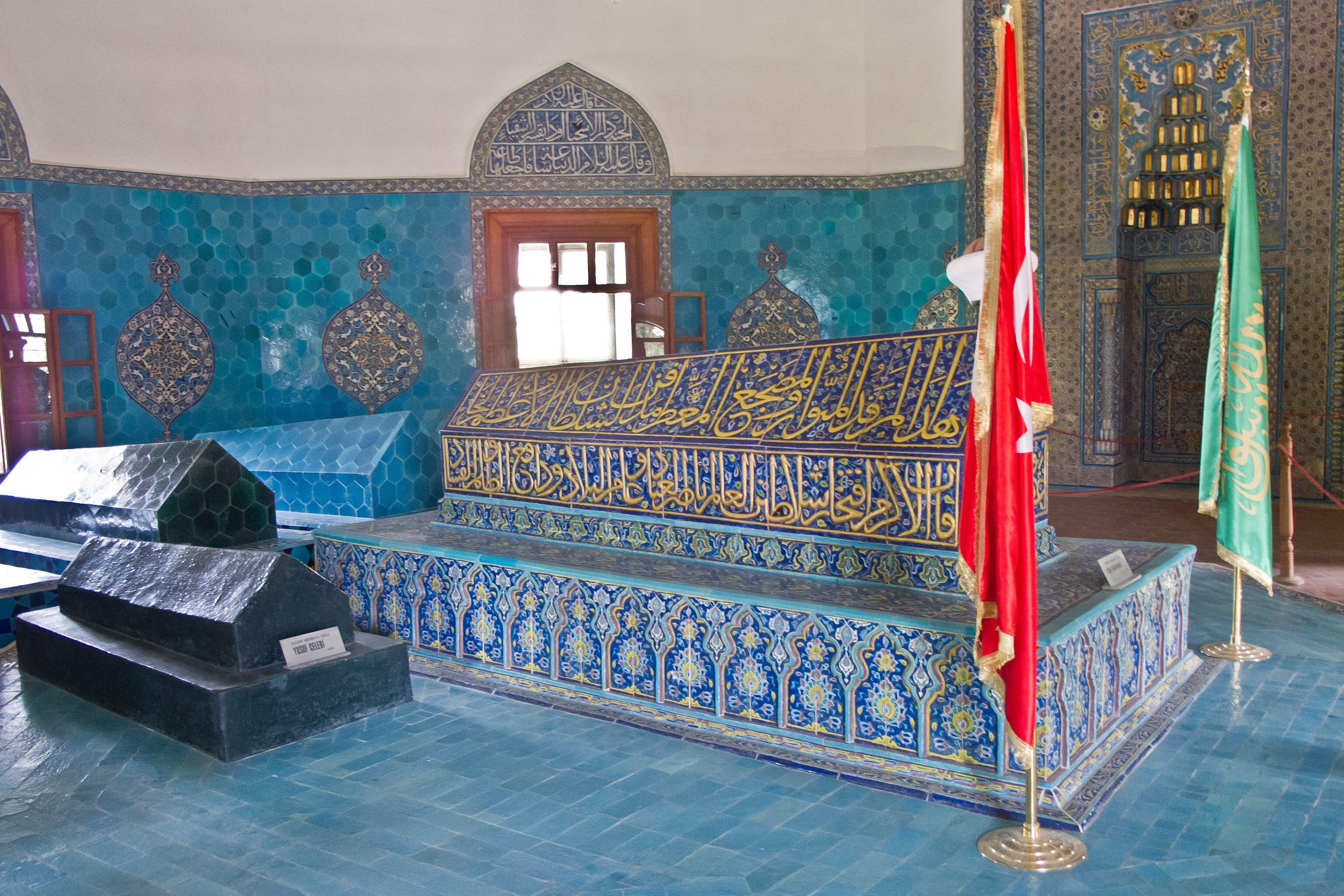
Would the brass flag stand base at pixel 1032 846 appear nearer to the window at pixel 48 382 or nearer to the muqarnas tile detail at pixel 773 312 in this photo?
the muqarnas tile detail at pixel 773 312

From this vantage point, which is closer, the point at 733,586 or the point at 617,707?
the point at 733,586

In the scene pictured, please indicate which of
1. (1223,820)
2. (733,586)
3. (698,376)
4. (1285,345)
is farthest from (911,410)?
(1285,345)

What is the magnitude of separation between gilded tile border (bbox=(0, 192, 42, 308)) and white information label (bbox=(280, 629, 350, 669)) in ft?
16.8

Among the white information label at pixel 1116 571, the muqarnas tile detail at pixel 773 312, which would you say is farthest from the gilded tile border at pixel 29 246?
the white information label at pixel 1116 571

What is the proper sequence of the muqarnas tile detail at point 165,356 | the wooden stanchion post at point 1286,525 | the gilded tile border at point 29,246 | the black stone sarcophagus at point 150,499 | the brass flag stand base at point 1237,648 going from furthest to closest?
1. the muqarnas tile detail at point 165,356
2. the gilded tile border at point 29,246
3. the wooden stanchion post at point 1286,525
4. the black stone sarcophagus at point 150,499
5. the brass flag stand base at point 1237,648

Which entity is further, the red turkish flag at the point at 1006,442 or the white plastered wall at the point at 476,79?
the white plastered wall at the point at 476,79

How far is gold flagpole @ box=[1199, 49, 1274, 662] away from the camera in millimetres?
3156

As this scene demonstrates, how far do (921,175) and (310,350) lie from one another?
501cm

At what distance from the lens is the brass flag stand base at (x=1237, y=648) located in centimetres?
320

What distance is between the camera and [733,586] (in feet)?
8.73

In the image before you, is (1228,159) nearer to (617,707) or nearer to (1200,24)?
(617,707)

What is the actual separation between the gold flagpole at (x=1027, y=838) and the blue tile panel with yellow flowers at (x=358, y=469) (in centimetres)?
354

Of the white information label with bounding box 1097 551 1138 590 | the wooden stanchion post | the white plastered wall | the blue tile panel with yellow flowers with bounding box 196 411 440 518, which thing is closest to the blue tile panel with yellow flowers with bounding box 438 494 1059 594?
the white information label with bounding box 1097 551 1138 590

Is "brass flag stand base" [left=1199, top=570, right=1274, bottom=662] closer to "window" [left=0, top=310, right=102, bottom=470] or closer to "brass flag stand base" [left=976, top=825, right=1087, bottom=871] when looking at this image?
"brass flag stand base" [left=976, top=825, right=1087, bottom=871]
